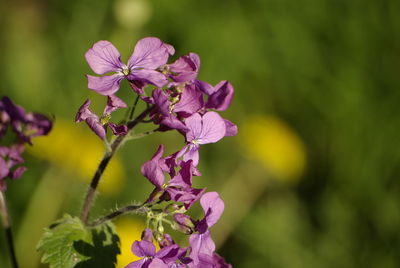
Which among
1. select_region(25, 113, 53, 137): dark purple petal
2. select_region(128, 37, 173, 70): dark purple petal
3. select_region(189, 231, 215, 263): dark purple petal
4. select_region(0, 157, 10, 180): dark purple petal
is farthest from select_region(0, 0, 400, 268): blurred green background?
select_region(128, 37, 173, 70): dark purple petal

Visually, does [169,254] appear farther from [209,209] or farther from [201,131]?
[201,131]

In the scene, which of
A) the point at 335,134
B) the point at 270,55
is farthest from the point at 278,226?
the point at 270,55

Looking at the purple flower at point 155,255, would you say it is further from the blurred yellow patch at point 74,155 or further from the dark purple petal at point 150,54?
the blurred yellow patch at point 74,155

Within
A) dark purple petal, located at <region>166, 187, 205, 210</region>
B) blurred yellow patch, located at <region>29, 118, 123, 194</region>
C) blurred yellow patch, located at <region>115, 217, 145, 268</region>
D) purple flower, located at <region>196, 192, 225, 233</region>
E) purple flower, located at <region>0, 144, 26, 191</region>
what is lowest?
blurred yellow patch, located at <region>115, 217, 145, 268</region>

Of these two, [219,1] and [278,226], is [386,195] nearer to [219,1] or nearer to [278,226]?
[278,226]

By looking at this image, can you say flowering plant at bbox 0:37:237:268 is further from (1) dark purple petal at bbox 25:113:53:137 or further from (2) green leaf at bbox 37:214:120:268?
(1) dark purple petal at bbox 25:113:53:137

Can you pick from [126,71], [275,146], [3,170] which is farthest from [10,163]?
[275,146]

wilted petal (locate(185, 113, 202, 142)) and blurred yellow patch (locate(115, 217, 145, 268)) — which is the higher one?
wilted petal (locate(185, 113, 202, 142))

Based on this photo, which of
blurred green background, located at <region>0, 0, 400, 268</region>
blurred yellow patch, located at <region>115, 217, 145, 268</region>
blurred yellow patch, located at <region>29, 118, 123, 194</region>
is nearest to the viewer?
blurred yellow patch, located at <region>115, 217, 145, 268</region>
